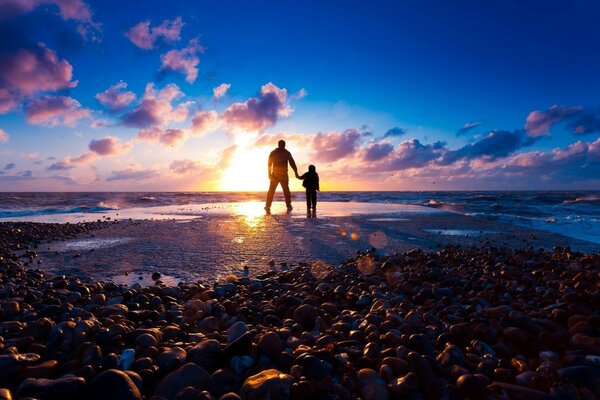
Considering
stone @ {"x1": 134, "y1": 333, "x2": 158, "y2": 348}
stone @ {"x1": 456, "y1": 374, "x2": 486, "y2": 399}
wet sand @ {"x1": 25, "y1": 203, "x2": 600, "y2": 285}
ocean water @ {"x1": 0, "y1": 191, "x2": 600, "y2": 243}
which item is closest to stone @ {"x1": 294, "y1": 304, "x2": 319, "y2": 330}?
stone @ {"x1": 134, "y1": 333, "x2": 158, "y2": 348}

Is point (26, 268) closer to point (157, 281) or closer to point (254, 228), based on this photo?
point (157, 281)

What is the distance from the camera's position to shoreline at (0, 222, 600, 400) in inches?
64.6

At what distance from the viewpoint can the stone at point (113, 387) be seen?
1.52 metres

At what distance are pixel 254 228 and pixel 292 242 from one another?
228cm

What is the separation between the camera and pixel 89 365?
1.83m

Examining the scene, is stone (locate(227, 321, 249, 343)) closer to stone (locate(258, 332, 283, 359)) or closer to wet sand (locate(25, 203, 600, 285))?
stone (locate(258, 332, 283, 359))

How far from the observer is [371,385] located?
5.46ft

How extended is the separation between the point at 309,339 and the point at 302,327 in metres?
0.30

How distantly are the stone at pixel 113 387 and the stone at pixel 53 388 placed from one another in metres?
0.07

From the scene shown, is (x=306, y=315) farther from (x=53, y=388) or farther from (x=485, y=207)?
(x=485, y=207)

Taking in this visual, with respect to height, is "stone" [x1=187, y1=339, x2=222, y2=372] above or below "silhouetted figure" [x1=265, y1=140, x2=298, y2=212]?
below

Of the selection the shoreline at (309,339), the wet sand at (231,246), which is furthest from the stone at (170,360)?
the wet sand at (231,246)

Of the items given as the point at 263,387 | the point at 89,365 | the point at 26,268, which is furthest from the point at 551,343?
the point at 26,268

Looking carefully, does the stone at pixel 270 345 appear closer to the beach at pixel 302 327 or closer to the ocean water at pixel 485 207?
the beach at pixel 302 327
